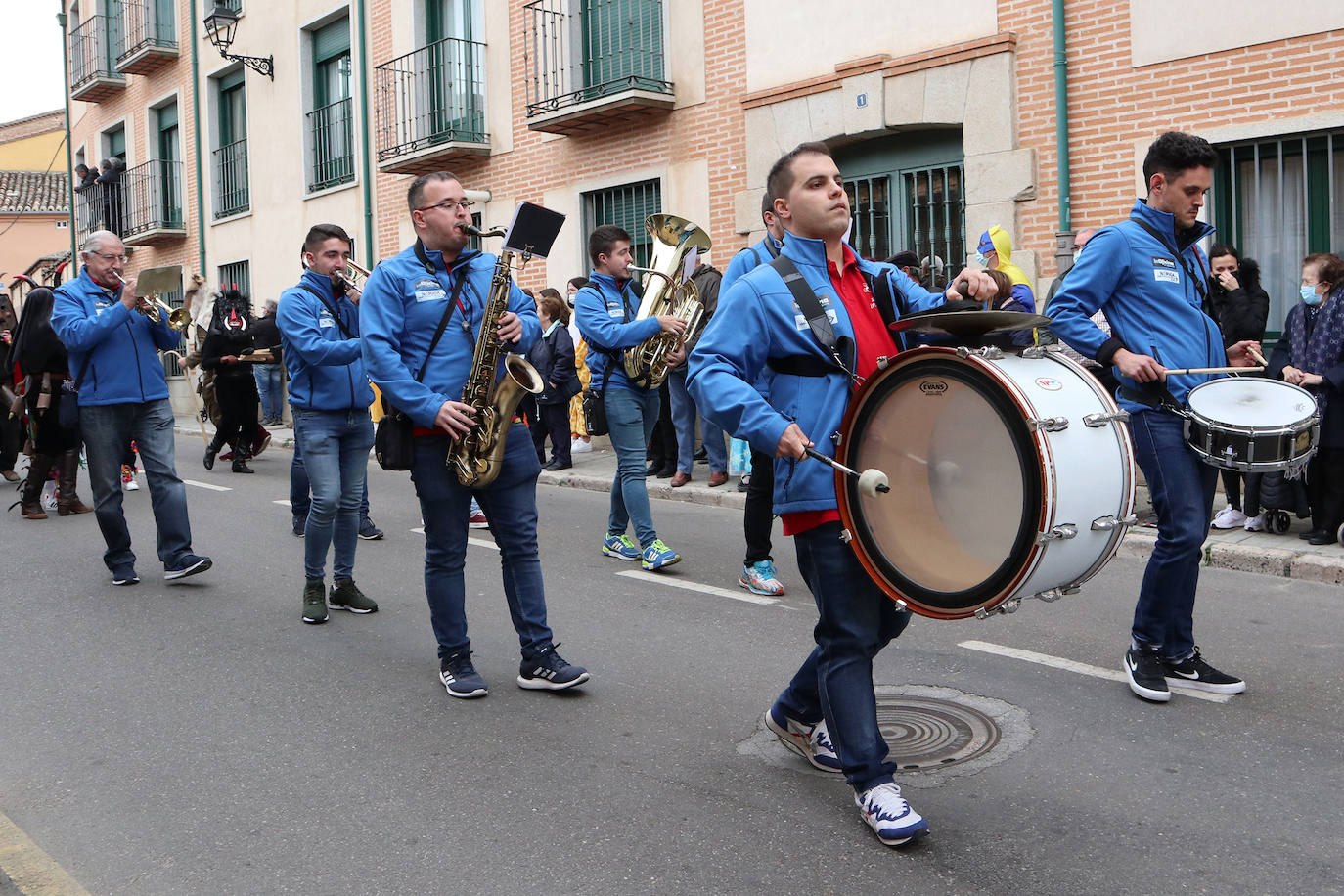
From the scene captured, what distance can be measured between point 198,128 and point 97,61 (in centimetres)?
517

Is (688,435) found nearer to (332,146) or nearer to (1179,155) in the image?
(1179,155)

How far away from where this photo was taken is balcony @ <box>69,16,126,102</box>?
26422mm

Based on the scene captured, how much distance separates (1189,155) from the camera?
15.1 feet

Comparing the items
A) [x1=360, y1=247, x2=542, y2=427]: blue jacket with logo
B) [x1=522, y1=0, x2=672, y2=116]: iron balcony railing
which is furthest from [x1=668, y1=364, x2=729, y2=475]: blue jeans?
[x1=360, y1=247, x2=542, y2=427]: blue jacket with logo

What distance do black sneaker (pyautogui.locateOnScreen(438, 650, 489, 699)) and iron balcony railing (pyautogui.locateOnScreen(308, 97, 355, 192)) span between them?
1577 cm

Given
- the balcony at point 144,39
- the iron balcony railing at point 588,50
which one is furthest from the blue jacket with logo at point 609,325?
the balcony at point 144,39

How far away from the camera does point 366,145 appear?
1902 centimetres

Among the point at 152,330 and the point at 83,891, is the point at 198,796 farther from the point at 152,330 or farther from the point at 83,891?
the point at 152,330

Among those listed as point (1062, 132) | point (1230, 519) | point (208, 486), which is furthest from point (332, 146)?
point (1230, 519)

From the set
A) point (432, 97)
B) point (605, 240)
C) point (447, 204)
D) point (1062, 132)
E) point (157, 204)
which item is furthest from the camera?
point (157, 204)

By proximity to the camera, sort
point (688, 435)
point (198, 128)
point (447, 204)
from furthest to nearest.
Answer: point (198, 128), point (688, 435), point (447, 204)

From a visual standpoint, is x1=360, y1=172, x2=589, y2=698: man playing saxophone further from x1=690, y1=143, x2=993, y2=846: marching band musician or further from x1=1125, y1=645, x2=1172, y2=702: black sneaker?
x1=1125, y1=645, x2=1172, y2=702: black sneaker

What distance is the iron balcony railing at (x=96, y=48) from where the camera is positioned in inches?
1042

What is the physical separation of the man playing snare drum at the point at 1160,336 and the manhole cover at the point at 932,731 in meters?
0.69
